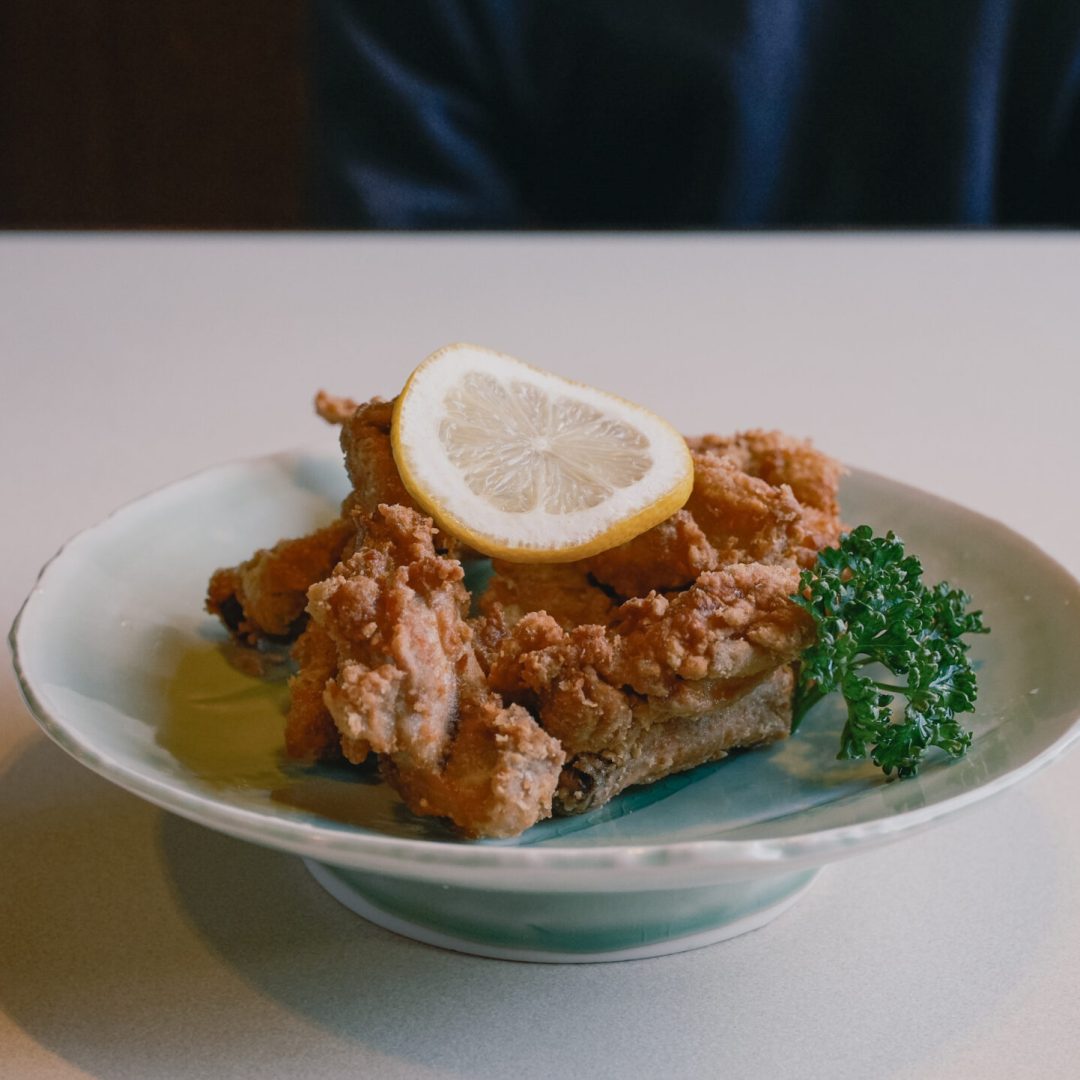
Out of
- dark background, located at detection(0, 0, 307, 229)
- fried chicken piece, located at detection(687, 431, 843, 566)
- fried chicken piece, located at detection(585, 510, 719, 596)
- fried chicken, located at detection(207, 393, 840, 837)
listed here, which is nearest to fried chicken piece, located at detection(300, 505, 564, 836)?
fried chicken, located at detection(207, 393, 840, 837)

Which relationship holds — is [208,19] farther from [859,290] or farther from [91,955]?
[91,955]

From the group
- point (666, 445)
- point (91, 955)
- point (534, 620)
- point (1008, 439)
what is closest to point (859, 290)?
point (1008, 439)

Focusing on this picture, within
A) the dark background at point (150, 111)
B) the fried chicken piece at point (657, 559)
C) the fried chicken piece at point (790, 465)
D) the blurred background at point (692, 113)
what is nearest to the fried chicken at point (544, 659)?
the fried chicken piece at point (657, 559)

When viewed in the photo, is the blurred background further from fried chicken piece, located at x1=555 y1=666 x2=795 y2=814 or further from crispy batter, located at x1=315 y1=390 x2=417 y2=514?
Answer: fried chicken piece, located at x1=555 y1=666 x2=795 y2=814

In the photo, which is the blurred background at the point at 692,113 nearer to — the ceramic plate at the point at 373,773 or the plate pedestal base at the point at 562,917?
the ceramic plate at the point at 373,773

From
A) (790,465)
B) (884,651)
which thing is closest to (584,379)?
(790,465)

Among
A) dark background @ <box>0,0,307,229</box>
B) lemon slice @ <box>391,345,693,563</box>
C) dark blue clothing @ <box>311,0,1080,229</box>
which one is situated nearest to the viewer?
lemon slice @ <box>391,345,693,563</box>
